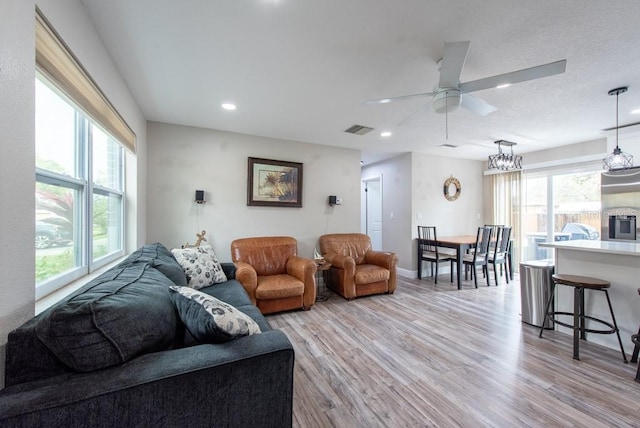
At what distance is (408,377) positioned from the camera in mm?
1958

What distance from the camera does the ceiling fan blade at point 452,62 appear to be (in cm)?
160

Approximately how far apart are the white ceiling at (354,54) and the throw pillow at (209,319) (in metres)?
1.70

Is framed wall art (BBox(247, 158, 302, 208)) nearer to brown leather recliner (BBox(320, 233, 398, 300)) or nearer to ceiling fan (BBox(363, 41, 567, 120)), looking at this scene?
brown leather recliner (BBox(320, 233, 398, 300))

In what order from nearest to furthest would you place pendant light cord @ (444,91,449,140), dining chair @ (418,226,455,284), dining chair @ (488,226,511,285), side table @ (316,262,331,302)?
pendant light cord @ (444,91,449,140) → side table @ (316,262,331,302) → dining chair @ (488,226,511,285) → dining chair @ (418,226,455,284)

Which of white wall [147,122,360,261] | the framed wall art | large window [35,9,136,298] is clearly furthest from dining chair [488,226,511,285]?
large window [35,9,136,298]

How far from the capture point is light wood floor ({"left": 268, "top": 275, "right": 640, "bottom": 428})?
5.21 ft

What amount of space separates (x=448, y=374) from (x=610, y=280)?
1855 millimetres

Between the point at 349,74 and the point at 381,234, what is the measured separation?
4.22 m

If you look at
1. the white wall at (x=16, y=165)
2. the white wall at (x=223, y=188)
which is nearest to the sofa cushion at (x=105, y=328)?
the white wall at (x=16, y=165)

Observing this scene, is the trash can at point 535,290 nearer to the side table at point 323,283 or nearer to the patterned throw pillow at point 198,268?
the side table at point 323,283

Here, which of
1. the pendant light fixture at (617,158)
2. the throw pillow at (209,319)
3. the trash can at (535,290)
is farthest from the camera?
the trash can at (535,290)

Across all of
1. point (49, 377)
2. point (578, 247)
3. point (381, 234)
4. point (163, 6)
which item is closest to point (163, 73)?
point (163, 6)

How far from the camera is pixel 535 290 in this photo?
2861 millimetres

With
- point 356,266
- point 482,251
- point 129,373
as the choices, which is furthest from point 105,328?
point 482,251
